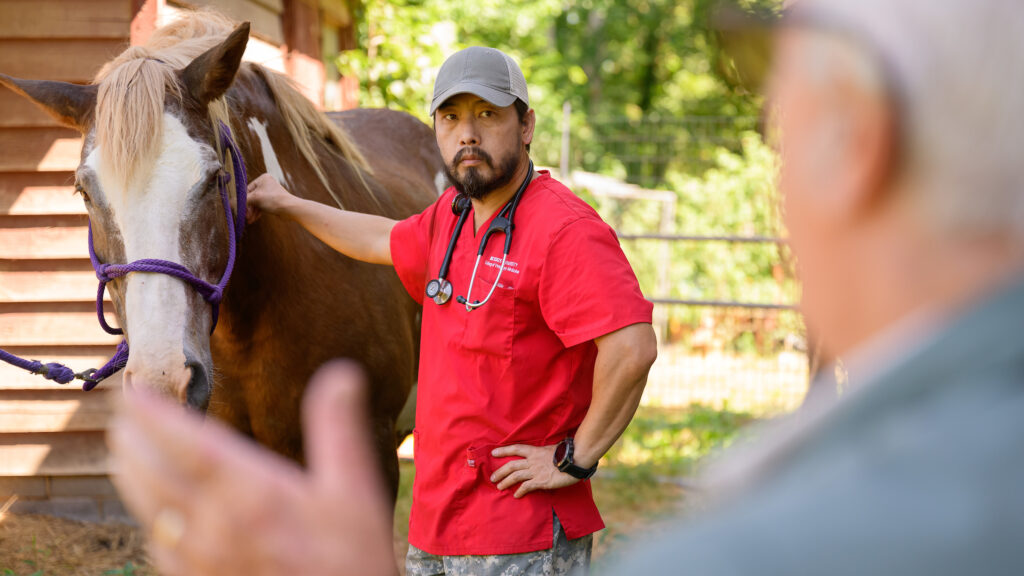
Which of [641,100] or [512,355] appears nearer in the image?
[512,355]

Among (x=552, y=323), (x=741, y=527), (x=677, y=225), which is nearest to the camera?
(x=741, y=527)

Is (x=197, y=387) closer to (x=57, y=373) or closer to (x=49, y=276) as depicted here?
(x=57, y=373)

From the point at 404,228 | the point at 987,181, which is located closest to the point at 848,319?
the point at 987,181

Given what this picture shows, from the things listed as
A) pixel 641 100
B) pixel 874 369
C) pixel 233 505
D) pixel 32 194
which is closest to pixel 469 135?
pixel 233 505

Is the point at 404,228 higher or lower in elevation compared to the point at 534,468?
higher

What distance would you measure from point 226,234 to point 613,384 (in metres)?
1.13

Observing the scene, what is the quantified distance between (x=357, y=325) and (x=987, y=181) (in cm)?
260

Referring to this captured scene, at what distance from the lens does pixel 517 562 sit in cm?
211

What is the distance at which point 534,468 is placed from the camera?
6.95ft

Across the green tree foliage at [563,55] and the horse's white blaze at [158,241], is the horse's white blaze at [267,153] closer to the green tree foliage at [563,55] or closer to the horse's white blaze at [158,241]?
the horse's white blaze at [158,241]

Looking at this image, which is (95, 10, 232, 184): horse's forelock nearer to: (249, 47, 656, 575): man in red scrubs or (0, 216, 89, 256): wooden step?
(249, 47, 656, 575): man in red scrubs

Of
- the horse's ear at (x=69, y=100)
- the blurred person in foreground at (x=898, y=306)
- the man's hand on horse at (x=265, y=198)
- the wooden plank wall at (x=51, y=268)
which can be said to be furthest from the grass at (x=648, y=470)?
the blurred person in foreground at (x=898, y=306)

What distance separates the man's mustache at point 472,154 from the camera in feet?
7.41

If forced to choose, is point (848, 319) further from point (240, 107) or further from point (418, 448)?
point (240, 107)
